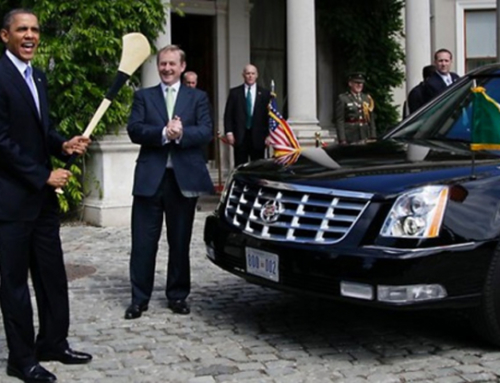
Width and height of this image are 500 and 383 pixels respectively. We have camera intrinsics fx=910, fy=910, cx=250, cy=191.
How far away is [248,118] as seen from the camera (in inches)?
424

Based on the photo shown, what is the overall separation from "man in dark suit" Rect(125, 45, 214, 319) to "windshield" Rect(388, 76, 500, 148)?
4.63 ft

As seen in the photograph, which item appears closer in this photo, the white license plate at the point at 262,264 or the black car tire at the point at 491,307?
the black car tire at the point at 491,307

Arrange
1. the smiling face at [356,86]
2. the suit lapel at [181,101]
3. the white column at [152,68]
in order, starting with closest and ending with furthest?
the suit lapel at [181,101], the white column at [152,68], the smiling face at [356,86]

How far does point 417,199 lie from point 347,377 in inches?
39.7

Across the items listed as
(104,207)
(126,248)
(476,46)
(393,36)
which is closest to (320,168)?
(126,248)

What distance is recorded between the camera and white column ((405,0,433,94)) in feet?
43.9

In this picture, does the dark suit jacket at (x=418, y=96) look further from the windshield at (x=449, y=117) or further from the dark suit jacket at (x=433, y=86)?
the windshield at (x=449, y=117)

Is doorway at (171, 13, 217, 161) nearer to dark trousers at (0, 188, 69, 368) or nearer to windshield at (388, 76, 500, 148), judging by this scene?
windshield at (388, 76, 500, 148)

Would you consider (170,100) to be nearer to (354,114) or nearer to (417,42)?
(354,114)

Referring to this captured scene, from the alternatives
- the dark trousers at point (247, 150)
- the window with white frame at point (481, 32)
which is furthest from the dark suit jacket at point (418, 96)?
the window with white frame at point (481, 32)

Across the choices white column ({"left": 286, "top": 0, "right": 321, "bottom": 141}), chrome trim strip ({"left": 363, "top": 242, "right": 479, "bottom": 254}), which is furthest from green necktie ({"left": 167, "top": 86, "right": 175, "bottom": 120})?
white column ({"left": 286, "top": 0, "right": 321, "bottom": 141})

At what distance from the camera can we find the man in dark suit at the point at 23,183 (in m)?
4.61

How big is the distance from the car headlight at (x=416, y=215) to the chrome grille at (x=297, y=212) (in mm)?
172

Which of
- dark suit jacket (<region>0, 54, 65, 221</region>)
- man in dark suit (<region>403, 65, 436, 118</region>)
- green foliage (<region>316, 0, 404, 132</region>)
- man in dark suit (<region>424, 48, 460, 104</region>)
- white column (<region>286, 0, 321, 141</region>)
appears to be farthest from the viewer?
green foliage (<region>316, 0, 404, 132</region>)
